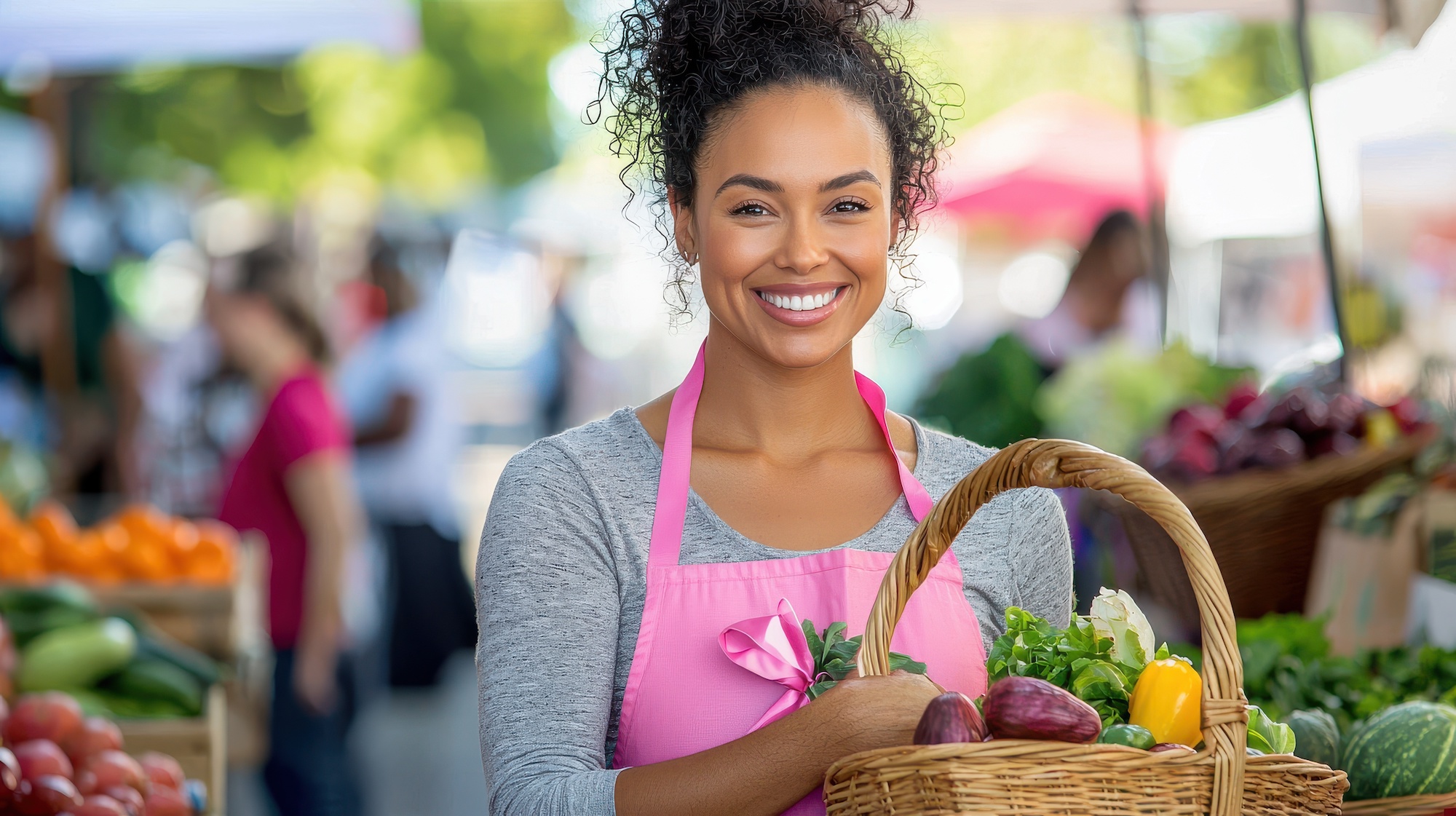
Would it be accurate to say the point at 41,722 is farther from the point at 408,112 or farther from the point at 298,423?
the point at 408,112

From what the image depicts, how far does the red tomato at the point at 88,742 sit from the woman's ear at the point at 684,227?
151 centimetres

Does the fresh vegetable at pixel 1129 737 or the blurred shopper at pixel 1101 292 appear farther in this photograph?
the blurred shopper at pixel 1101 292

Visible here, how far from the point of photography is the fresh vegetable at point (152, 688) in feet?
10.5

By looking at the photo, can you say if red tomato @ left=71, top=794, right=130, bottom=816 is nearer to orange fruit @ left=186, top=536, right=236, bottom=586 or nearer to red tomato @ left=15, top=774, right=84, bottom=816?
red tomato @ left=15, top=774, right=84, bottom=816

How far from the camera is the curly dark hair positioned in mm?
1758

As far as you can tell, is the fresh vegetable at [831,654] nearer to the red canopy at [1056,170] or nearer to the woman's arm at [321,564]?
the woman's arm at [321,564]

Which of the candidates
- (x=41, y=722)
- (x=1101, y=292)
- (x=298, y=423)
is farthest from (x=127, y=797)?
(x=1101, y=292)

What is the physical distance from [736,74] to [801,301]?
1.00 ft

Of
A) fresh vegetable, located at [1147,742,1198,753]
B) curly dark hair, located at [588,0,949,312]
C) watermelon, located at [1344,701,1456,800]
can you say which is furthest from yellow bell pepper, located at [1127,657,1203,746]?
watermelon, located at [1344,701,1456,800]

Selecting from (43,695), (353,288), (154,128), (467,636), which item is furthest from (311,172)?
(43,695)

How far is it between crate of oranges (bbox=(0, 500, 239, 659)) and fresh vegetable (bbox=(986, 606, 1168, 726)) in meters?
2.99

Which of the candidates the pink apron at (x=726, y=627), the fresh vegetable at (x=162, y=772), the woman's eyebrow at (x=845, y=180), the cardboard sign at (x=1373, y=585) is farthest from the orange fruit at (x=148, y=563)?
the cardboard sign at (x=1373, y=585)

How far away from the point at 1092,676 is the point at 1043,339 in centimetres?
484

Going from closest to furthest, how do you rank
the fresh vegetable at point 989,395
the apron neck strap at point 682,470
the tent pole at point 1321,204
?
1. the apron neck strap at point 682,470
2. the tent pole at point 1321,204
3. the fresh vegetable at point 989,395
